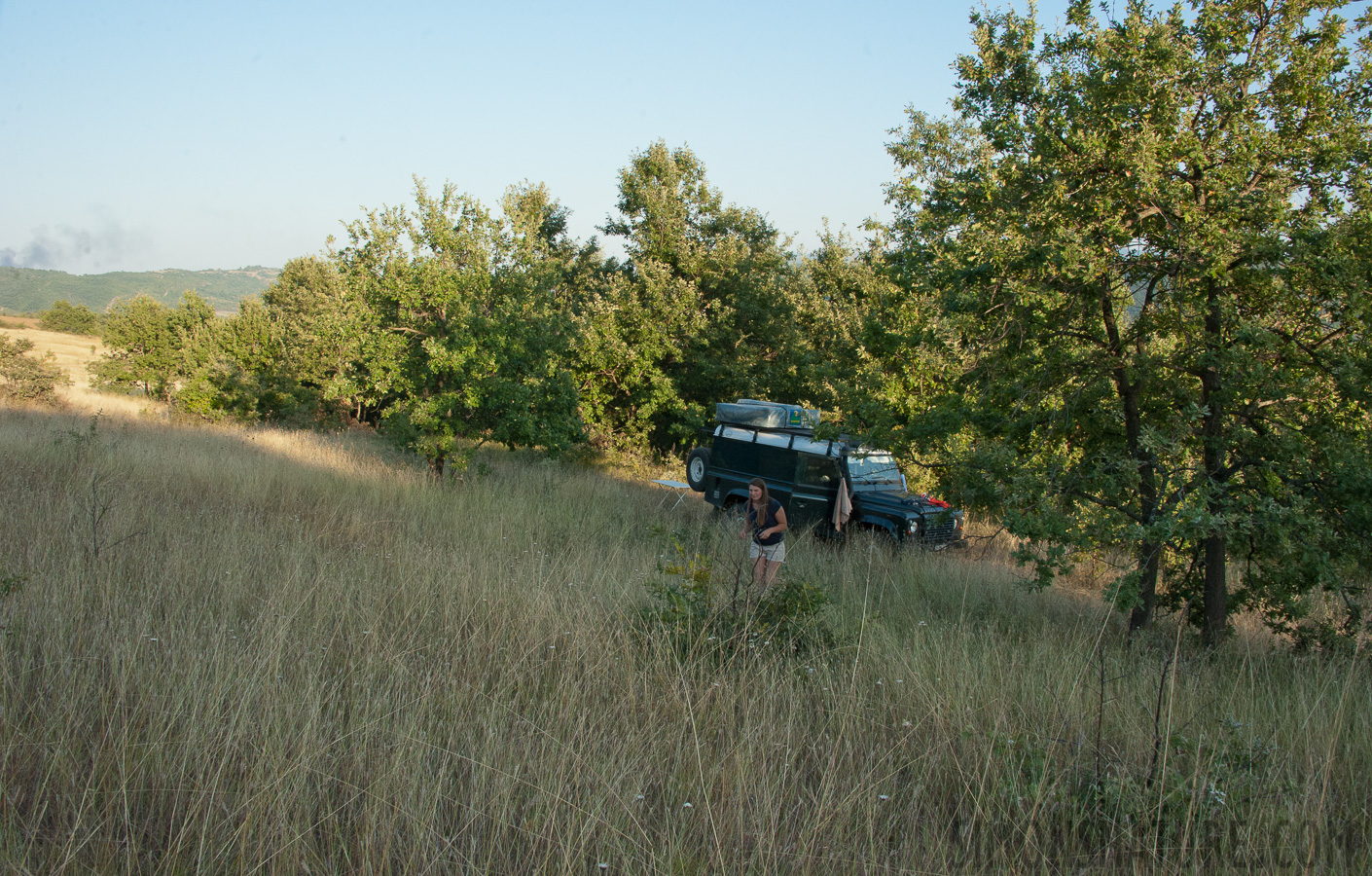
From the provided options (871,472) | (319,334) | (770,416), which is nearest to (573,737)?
(871,472)

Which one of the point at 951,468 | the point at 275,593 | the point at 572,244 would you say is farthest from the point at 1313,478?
the point at 572,244

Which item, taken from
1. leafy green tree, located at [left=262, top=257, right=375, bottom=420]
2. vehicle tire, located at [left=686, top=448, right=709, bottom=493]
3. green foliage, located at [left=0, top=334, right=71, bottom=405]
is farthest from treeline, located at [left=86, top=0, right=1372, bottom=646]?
green foliage, located at [left=0, top=334, right=71, bottom=405]

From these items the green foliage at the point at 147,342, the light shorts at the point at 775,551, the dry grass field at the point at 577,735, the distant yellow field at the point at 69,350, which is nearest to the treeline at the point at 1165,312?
the dry grass field at the point at 577,735

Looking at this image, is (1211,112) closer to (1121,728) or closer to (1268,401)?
(1268,401)

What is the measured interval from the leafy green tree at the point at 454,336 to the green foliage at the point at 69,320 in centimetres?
6806

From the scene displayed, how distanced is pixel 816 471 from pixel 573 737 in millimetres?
7934

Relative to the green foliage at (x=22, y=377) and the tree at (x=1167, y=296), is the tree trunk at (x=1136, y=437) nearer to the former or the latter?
the tree at (x=1167, y=296)

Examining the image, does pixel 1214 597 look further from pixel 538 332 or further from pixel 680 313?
pixel 680 313

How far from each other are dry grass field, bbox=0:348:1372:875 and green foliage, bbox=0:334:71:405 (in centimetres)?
1654

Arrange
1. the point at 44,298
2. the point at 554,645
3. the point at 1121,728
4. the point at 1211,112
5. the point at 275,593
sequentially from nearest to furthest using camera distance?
the point at 1121,728 < the point at 554,645 < the point at 275,593 < the point at 1211,112 < the point at 44,298

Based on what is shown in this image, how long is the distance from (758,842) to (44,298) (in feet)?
593

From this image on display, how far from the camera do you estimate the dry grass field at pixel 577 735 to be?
8.36ft

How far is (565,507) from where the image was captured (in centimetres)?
1125

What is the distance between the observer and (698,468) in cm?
1334
